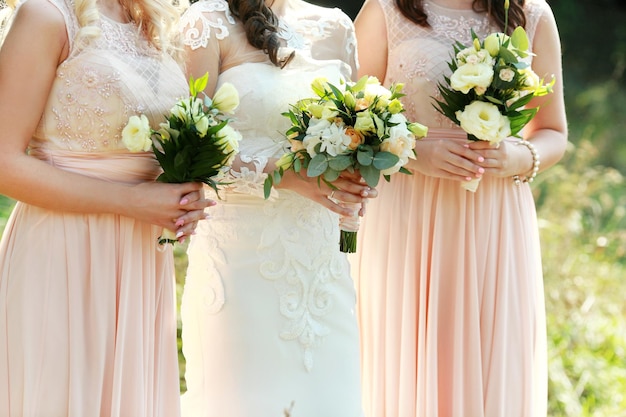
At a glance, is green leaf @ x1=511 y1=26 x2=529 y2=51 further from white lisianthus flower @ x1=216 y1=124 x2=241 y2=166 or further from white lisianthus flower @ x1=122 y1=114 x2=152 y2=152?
white lisianthus flower @ x1=122 y1=114 x2=152 y2=152

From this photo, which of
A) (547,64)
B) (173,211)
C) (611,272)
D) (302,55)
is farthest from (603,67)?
(173,211)

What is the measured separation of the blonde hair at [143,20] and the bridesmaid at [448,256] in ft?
3.69

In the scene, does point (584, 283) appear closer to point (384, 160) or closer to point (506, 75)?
point (506, 75)

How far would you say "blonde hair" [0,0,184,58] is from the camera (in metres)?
3.03

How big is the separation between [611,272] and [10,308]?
220 inches

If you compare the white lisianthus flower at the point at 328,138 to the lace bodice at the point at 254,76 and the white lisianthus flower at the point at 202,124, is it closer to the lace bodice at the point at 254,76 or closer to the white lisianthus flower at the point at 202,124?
the lace bodice at the point at 254,76

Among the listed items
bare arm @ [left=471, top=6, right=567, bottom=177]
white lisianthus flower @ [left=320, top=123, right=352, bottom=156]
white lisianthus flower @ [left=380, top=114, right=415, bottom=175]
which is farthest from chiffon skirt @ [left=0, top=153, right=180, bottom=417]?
bare arm @ [left=471, top=6, right=567, bottom=177]

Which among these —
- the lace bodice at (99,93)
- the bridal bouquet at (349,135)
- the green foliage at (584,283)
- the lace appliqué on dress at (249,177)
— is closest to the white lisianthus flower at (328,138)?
the bridal bouquet at (349,135)

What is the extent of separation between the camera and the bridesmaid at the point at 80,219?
9.66 ft

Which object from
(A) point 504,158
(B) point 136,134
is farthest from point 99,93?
(A) point 504,158

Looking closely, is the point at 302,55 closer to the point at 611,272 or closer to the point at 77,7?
the point at 77,7

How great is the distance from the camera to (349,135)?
10.8 feet

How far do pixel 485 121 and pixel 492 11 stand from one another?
2.50 ft

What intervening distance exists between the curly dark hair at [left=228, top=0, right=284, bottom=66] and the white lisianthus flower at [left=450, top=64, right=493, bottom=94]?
699 millimetres
